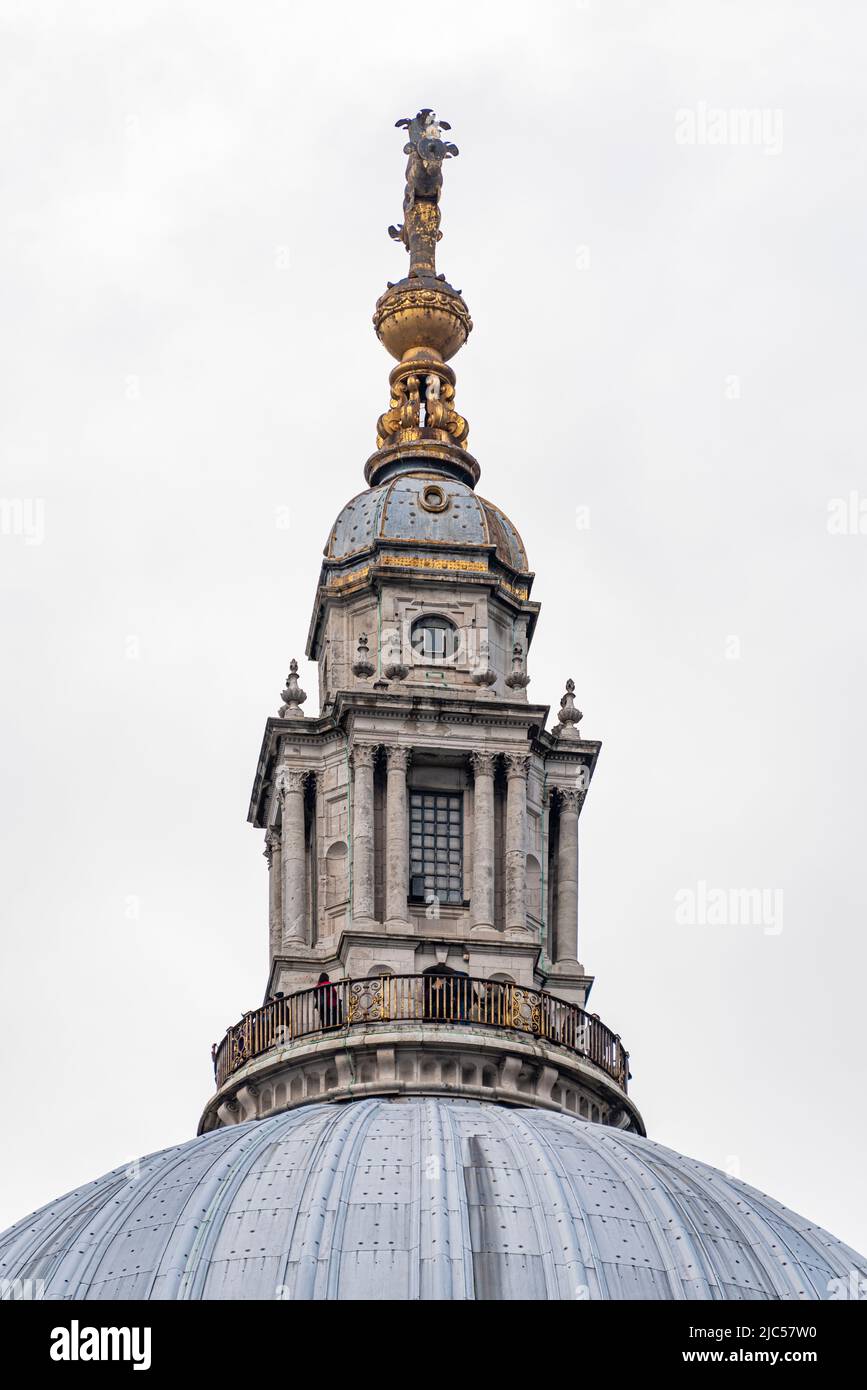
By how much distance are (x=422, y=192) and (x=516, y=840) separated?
70.9 ft

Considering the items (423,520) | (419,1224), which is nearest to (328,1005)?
(423,520)

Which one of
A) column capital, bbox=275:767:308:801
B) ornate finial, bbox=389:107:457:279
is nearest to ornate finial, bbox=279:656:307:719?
column capital, bbox=275:767:308:801

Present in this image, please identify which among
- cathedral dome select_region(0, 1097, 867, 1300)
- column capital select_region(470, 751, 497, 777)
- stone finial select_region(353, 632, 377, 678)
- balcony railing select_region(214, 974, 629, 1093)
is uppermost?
stone finial select_region(353, 632, 377, 678)

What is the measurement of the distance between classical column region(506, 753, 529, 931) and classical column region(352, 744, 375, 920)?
3.40 m

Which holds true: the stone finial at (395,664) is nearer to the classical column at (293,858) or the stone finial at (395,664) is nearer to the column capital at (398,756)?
the column capital at (398,756)

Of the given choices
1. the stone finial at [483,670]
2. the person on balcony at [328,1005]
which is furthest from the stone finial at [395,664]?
the person on balcony at [328,1005]

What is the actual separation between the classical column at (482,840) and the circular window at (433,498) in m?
8.11

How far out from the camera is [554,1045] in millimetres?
89000

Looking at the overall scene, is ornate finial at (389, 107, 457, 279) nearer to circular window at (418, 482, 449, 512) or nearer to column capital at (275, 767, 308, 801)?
circular window at (418, 482, 449, 512)

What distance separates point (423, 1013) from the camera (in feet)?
291

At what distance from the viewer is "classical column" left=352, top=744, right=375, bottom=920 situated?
92438 mm

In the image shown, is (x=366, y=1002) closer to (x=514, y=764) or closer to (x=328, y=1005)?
(x=328, y=1005)
